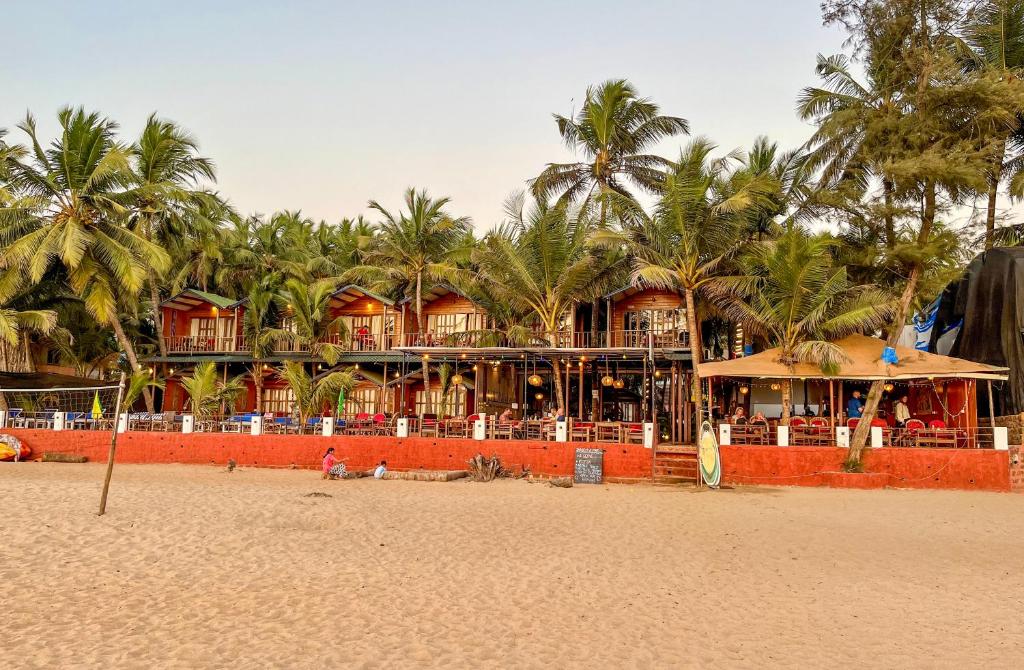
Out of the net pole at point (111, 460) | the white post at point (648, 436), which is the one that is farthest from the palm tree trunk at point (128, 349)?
the white post at point (648, 436)

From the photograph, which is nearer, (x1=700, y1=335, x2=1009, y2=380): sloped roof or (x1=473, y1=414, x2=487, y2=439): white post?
(x1=700, y1=335, x2=1009, y2=380): sloped roof

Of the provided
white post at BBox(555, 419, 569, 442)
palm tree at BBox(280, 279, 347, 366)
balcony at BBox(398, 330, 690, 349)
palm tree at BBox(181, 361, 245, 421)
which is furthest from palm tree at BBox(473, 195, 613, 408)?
palm tree at BBox(181, 361, 245, 421)

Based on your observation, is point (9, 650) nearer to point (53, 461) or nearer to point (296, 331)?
point (53, 461)

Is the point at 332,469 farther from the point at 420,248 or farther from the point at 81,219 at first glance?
the point at 81,219

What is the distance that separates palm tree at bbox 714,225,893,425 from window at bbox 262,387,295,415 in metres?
18.4

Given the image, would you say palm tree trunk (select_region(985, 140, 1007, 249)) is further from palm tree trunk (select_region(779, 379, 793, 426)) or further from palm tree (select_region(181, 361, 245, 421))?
palm tree (select_region(181, 361, 245, 421))

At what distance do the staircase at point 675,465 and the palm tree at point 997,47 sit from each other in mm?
12168

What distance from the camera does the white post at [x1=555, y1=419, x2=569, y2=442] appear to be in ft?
60.8

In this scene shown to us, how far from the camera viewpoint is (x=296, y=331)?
92.8 feet

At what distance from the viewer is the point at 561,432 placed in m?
18.5

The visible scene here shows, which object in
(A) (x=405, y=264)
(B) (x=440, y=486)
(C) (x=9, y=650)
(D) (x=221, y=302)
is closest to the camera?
(C) (x=9, y=650)

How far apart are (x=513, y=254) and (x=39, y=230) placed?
16.3 m

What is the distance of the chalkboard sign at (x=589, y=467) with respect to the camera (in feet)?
57.1

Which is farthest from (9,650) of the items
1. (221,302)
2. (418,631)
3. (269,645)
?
(221,302)
